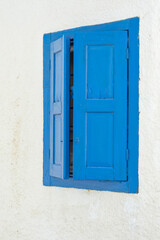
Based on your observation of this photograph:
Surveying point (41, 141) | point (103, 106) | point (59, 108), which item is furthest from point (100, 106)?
point (41, 141)

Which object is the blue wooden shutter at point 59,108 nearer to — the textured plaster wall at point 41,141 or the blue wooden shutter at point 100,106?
the blue wooden shutter at point 100,106

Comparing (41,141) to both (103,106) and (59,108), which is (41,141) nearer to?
(59,108)

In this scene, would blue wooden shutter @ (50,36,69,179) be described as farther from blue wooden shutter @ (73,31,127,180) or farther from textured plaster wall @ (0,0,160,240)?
textured plaster wall @ (0,0,160,240)

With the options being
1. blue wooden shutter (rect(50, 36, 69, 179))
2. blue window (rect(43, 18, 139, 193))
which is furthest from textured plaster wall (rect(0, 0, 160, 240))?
blue wooden shutter (rect(50, 36, 69, 179))

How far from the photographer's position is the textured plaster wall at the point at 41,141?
14.4ft

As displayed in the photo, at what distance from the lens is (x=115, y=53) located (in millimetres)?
4398

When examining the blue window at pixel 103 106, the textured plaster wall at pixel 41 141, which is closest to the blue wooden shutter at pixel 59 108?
the blue window at pixel 103 106

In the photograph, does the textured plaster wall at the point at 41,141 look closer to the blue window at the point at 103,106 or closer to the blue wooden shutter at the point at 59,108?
the blue window at the point at 103,106

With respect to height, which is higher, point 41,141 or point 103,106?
point 103,106

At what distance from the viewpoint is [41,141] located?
16.3ft

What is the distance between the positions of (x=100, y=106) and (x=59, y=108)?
0.41 metres

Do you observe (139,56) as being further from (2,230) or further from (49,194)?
(2,230)

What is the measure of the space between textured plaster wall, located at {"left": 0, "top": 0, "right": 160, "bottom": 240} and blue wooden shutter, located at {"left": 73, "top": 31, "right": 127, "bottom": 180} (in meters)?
0.19

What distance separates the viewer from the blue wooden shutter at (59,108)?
4465 millimetres
